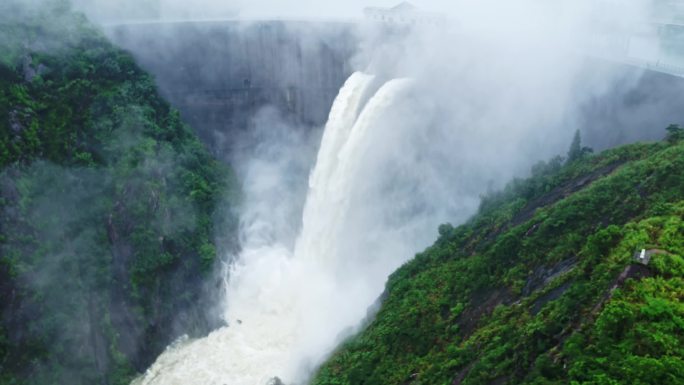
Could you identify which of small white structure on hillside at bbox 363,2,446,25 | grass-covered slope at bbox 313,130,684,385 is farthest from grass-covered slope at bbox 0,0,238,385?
small white structure on hillside at bbox 363,2,446,25

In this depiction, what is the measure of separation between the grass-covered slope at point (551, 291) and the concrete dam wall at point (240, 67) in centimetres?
1394

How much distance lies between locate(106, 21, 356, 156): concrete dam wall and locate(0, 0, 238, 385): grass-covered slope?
3436 mm

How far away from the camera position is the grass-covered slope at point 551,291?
30.8ft

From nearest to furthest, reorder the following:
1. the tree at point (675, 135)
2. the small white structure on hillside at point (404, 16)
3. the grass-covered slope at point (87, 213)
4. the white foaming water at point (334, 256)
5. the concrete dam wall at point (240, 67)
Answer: the tree at point (675, 135)
the grass-covered slope at point (87, 213)
the white foaming water at point (334, 256)
the small white structure on hillside at point (404, 16)
the concrete dam wall at point (240, 67)

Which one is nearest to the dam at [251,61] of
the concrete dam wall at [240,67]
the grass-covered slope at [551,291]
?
the concrete dam wall at [240,67]

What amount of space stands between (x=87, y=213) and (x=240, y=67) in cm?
1284

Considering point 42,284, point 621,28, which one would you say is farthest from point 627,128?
point 42,284

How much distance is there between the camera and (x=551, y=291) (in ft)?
41.7

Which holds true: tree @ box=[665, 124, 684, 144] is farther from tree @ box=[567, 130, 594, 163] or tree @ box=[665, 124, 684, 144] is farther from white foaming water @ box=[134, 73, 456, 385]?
white foaming water @ box=[134, 73, 456, 385]

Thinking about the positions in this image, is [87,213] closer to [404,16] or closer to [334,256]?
[334,256]

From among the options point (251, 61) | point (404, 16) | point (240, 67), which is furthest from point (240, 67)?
point (404, 16)

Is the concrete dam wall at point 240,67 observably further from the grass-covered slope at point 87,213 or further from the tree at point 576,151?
the tree at point 576,151

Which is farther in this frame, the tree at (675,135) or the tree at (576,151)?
the tree at (576,151)

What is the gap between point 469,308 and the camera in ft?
50.4
